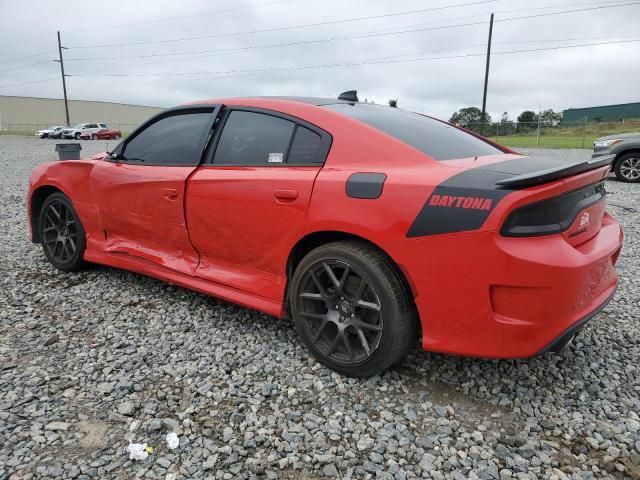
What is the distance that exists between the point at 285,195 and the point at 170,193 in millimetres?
1013

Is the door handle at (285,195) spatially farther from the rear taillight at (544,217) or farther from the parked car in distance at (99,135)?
the parked car in distance at (99,135)

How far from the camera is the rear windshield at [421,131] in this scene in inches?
103

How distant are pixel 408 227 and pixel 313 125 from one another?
90 centimetres

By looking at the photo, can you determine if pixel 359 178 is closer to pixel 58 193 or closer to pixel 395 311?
pixel 395 311

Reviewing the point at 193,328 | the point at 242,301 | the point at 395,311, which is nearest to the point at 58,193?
the point at 193,328

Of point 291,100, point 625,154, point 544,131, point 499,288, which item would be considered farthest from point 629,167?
point 544,131

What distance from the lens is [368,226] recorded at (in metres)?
2.35

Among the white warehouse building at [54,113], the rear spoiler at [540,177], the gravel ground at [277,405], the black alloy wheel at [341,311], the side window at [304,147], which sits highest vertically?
the white warehouse building at [54,113]

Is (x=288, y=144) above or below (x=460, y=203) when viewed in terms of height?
above

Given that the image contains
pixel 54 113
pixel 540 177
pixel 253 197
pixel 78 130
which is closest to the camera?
pixel 540 177

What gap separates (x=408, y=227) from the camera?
2.24m

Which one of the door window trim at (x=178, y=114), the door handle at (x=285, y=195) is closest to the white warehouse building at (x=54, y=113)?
the door window trim at (x=178, y=114)

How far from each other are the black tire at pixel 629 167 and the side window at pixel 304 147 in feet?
31.9

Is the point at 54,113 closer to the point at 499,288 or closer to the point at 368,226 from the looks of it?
the point at 368,226
